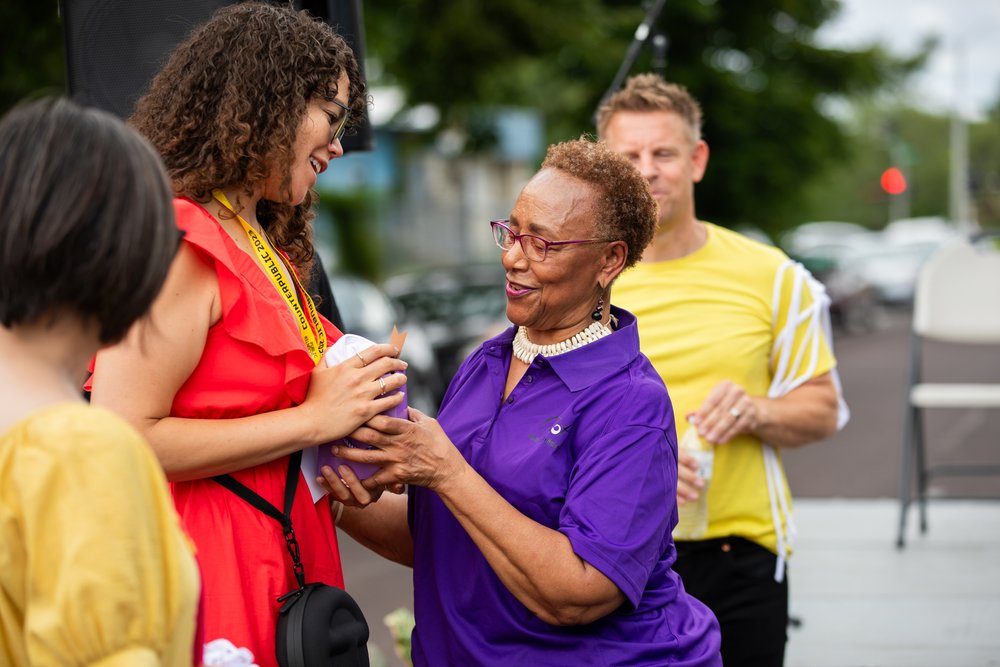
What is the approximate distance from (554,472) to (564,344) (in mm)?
310

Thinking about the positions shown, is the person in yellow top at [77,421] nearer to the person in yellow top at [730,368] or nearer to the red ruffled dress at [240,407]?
the red ruffled dress at [240,407]

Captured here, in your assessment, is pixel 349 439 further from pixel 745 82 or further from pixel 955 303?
pixel 745 82

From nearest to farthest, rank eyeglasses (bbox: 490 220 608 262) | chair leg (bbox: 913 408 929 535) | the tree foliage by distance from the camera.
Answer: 1. eyeglasses (bbox: 490 220 608 262)
2. chair leg (bbox: 913 408 929 535)
3. the tree foliage

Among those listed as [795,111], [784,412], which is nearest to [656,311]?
[784,412]

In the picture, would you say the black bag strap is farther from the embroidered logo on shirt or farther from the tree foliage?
the tree foliage

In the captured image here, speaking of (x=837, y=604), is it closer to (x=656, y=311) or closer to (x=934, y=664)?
(x=934, y=664)

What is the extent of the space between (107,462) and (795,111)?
1948cm

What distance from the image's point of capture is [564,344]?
2480 mm

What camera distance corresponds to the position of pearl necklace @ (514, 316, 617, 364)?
2.47 meters

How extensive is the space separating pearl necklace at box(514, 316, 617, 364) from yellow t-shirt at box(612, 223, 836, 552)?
926 millimetres

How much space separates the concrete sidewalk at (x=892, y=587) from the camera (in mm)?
4898

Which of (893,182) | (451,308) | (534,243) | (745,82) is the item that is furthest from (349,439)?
(893,182)

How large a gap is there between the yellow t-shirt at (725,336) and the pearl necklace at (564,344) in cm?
93

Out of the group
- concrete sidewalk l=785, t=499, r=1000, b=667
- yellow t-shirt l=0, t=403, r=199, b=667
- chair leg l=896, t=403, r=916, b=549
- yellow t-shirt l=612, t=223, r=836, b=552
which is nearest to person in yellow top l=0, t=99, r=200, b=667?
yellow t-shirt l=0, t=403, r=199, b=667
